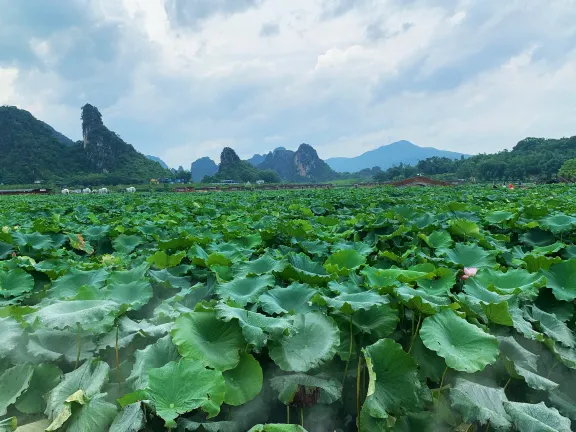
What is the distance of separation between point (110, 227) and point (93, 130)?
10287 cm

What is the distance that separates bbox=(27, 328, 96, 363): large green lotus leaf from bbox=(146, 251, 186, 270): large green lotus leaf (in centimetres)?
136

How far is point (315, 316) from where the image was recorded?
4.87ft

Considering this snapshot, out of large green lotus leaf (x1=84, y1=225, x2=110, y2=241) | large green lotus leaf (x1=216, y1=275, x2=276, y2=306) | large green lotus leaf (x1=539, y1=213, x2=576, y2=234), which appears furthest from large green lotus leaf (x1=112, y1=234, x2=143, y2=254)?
large green lotus leaf (x1=539, y1=213, x2=576, y2=234)

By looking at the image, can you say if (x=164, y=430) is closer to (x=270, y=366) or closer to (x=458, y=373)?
(x=270, y=366)

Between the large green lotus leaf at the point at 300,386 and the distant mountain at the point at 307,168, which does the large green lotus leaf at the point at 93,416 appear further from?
the distant mountain at the point at 307,168

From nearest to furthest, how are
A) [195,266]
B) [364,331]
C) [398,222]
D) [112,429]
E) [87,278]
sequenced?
[112,429] < [364,331] < [87,278] < [195,266] < [398,222]

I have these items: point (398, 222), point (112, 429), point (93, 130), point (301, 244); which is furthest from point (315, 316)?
point (93, 130)

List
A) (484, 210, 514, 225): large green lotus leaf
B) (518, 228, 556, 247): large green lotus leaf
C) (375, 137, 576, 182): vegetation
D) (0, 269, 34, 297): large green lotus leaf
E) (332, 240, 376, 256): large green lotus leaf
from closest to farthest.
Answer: (0, 269, 34, 297): large green lotus leaf < (332, 240, 376, 256): large green lotus leaf < (518, 228, 556, 247): large green lotus leaf < (484, 210, 514, 225): large green lotus leaf < (375, 137, 576, 182): vegetation

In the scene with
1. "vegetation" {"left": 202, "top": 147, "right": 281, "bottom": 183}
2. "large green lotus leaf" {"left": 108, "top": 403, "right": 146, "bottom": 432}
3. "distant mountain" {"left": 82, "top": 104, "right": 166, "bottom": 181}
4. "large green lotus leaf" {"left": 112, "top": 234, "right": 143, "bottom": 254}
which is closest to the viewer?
"large green lotus leaf" {"left": 108, "top": 403, "right": 146, "bottom": 432}

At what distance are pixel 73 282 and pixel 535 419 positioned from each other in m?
2.34

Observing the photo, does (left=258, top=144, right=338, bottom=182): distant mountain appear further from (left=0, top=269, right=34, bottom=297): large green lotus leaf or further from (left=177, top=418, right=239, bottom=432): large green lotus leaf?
(left=177, top=418, right=239, bottom=432): large green lotus leaf

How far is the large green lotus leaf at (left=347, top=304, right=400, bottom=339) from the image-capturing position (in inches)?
58.8

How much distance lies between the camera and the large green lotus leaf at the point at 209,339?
1242 millimetres

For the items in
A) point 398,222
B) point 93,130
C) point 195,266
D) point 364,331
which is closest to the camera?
point 364,331
